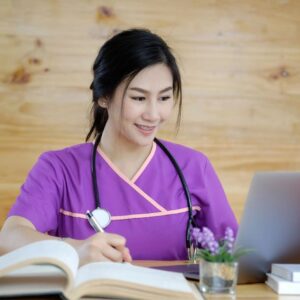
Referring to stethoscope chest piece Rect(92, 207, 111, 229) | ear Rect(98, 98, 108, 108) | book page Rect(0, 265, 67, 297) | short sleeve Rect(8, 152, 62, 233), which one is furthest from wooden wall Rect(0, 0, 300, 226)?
book page Rect(0, 265, 67, 297)

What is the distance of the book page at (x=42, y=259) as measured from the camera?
1.01 meters

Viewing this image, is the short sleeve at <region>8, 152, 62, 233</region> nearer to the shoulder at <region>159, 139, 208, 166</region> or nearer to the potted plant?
the shoulder at <region>159, 139, 208, 166</region>

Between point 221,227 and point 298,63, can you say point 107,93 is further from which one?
point 298,63

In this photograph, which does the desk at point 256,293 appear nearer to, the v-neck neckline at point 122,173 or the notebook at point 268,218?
the notebook at point 268,218

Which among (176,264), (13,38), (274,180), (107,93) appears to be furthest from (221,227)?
(13,38)

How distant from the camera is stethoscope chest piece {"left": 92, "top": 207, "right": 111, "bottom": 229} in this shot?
1742 millimetres

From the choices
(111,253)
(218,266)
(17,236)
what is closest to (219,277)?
(218,266)

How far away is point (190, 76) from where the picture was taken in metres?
2.58

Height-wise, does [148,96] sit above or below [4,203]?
above

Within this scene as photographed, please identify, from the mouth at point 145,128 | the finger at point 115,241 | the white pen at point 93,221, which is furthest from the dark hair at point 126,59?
the finger at point 115,241

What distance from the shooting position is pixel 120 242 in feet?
4.32

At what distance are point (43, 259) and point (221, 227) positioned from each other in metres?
0.96

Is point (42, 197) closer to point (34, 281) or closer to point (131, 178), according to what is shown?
point (131, 178)

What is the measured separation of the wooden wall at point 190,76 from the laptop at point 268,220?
133 cm
